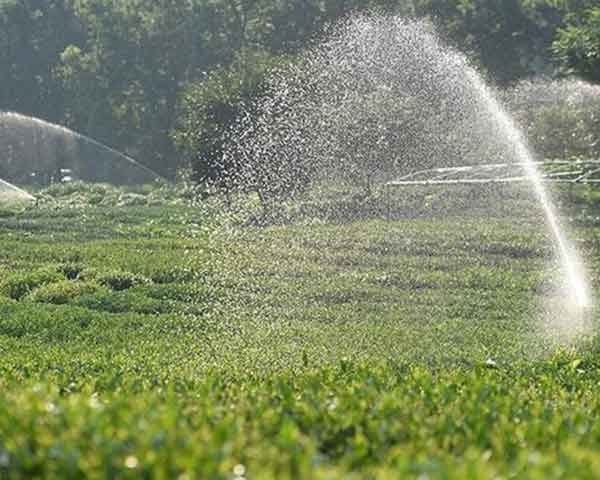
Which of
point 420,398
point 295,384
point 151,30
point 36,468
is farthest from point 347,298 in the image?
point 151,30

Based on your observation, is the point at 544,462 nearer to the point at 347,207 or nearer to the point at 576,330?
the point at 576,330

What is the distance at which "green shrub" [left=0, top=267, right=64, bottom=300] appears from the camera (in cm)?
1545

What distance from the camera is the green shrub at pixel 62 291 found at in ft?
48.4

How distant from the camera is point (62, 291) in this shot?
14.9 meters

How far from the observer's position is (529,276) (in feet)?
54.1

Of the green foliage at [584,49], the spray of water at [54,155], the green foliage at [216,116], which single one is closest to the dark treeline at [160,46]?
the spray of water at [54,155]

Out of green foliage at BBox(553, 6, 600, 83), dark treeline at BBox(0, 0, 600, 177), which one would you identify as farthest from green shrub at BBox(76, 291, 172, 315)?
dark treeline at BBox(0, 0, 600, 177)

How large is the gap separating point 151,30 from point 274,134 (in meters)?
24.5

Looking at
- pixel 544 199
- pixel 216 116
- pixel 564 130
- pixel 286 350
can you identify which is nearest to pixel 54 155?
pixel 216 116

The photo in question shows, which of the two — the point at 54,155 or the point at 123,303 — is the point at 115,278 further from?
the point at 54,155

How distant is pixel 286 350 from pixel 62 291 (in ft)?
15.8

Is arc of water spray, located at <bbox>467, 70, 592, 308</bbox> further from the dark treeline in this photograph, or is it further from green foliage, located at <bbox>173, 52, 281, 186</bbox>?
the dark treeline

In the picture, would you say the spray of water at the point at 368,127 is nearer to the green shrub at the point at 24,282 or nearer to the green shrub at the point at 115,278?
the green shrub at the point at 115,278

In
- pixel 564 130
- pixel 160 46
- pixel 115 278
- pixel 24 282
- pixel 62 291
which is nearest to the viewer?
pixel 62 291
